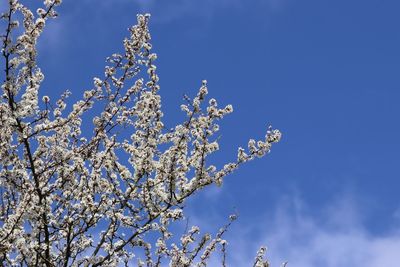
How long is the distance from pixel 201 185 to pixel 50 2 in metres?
4.04

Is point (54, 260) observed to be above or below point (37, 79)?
below

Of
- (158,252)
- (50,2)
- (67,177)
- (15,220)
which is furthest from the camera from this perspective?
(158,252)

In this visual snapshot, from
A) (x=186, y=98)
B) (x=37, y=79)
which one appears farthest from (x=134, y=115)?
(x=37, y=79)

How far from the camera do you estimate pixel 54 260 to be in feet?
36.1

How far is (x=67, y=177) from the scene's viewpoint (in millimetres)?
11258

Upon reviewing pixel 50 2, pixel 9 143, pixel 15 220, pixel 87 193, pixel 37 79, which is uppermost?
pixel 50 2

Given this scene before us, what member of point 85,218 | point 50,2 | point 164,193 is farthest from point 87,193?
point 50,2

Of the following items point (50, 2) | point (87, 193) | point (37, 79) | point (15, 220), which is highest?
point (50, 2)

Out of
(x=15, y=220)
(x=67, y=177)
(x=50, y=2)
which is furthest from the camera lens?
(x=67, y=177)

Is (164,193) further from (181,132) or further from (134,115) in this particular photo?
(134,115)

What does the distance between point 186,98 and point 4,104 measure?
3.08 meters

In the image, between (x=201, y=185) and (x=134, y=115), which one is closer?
(x=201, y=185)

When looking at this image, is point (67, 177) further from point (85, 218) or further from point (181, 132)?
point (181, 132)

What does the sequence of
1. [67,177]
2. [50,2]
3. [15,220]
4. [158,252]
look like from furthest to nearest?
1. [158,252]
2. [67,177]
3. [50,2]
4. [15,220]
